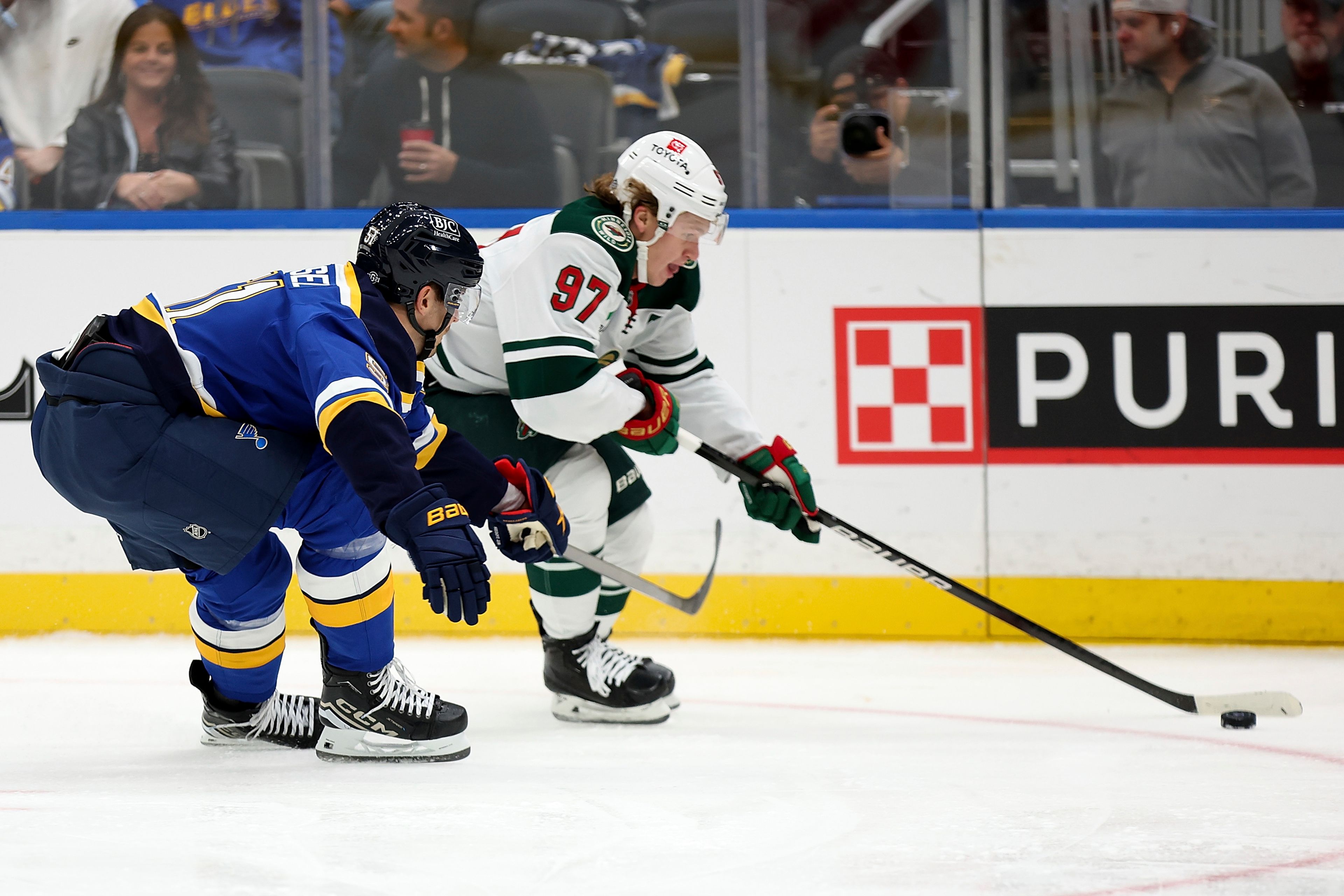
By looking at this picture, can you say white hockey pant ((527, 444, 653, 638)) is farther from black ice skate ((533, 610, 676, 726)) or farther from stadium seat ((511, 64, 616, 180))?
stadium seat ((511, 64, 616, 180))

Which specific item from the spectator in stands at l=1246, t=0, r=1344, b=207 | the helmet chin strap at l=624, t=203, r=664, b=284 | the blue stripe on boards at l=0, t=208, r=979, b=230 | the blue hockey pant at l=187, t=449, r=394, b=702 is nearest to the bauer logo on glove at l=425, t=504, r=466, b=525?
the blue hockey pant at l=187, t=449, r=394, b=702

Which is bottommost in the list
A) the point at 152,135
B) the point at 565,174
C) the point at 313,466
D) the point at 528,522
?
the point at 528,522

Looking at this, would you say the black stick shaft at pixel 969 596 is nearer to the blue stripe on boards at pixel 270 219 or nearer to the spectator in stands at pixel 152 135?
the blue stripe on boards at pixel 270 219

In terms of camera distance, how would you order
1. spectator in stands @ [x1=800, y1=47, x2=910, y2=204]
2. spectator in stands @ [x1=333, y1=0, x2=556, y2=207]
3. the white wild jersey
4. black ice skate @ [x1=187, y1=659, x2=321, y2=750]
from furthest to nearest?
spectator in stands @ [x1=333, y1=0, x2=556, y2=207], spectator in stands @ [x1=800, y1=47, x2=910, y2=204], the white wild jersey, black ice skate @ [x1=187, y1=659, x2=321, y2=750]

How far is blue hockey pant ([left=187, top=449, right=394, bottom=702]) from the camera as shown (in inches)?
84.7

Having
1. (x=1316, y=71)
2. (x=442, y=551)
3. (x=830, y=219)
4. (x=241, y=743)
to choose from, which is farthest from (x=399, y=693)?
(x=1316, y=71)

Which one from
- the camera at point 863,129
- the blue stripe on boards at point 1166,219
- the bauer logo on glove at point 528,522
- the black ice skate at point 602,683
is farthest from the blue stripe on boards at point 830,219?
the bauer logo on glove at point 528,522

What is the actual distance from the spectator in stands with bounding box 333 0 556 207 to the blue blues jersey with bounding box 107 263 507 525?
1.58 meters

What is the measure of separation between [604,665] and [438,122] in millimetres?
1722

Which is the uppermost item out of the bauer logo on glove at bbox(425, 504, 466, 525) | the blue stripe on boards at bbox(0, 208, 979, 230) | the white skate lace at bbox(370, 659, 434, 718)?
the blue stripe on boards at bbox(0, 208, 979, 230)

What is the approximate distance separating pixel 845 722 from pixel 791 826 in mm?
800

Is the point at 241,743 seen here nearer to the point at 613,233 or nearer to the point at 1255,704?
the point at 613,233

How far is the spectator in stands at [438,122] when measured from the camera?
12.1 feet

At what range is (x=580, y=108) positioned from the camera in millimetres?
3697
